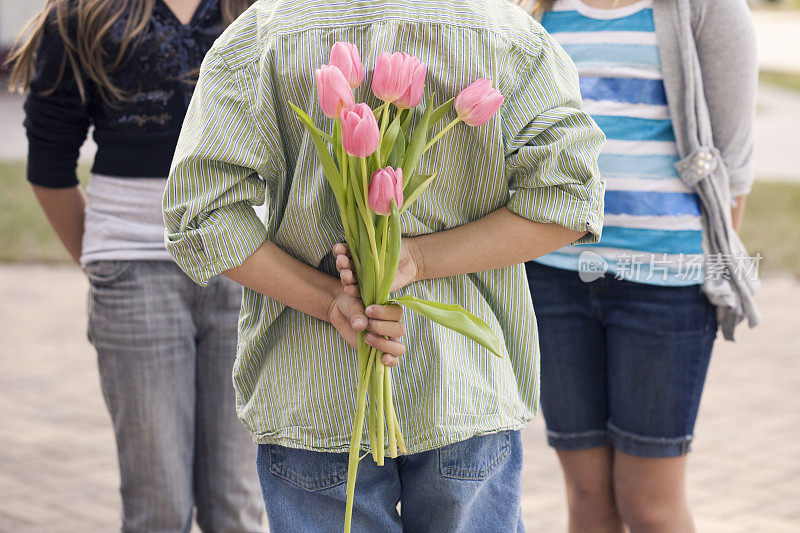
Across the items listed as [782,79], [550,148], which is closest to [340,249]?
[550,148]

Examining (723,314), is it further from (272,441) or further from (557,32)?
(272,441)

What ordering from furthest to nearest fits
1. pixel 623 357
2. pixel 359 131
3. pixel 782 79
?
1. pixel 782 79
2. pixel 623 357
3. pixel 359 131

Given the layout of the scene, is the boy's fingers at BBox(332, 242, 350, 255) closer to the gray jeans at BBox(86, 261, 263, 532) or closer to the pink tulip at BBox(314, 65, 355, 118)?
the pink tulip at BBox(314, 65, 355, 118)

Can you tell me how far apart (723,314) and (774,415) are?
280cm

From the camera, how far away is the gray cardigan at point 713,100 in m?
2.21

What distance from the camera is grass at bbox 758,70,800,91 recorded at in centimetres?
1981

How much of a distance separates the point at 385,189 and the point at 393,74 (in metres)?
0.17

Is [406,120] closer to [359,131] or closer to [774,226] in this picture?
[359,131]

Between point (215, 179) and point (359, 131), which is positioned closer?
point (359, 131)

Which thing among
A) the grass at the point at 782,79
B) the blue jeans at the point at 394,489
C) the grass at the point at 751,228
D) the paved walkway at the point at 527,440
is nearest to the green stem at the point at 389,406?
the blue jeans at the point at 394,489

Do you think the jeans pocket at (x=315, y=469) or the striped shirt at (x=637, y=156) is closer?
the jeans pocket at (x=315, y=469)

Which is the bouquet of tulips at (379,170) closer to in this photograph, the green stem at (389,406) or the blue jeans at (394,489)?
the green stem at (389,406)

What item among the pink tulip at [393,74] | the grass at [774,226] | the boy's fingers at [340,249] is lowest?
the grass at [774,226]

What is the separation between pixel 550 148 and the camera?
1537mm
